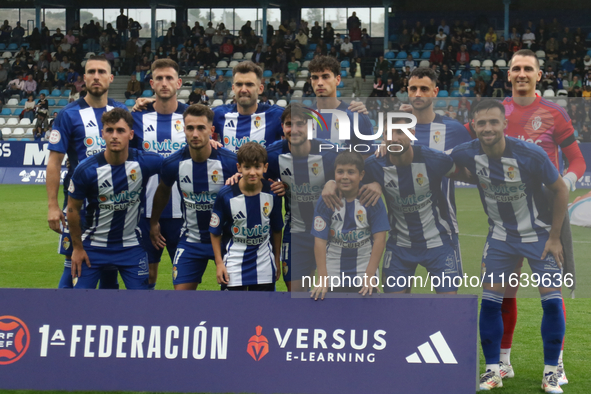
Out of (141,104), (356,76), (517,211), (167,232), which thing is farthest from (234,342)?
(356,76)

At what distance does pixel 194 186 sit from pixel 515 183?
74.1 inches

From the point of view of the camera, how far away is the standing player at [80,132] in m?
4.44

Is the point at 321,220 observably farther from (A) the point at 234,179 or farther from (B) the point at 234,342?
(B) the point at 234,342

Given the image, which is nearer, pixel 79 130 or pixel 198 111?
pixel 198 111

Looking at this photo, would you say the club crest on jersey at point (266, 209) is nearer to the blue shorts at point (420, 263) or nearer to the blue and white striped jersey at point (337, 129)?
the blue and white striped jersey at point (337, 129)

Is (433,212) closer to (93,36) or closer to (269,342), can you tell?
(269,342)

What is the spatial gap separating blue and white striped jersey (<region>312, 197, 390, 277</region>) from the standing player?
161cm

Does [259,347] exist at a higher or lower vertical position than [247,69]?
lower

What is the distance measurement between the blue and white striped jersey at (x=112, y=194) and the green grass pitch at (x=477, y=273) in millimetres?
1002

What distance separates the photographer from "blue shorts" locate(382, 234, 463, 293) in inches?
147

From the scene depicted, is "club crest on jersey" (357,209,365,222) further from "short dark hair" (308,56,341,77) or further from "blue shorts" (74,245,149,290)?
"blue shorts" (74,245,149,290)

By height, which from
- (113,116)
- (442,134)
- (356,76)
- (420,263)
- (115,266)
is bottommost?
(115,266)

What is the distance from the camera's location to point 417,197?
3.70 metres

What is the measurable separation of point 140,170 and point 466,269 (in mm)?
2015
